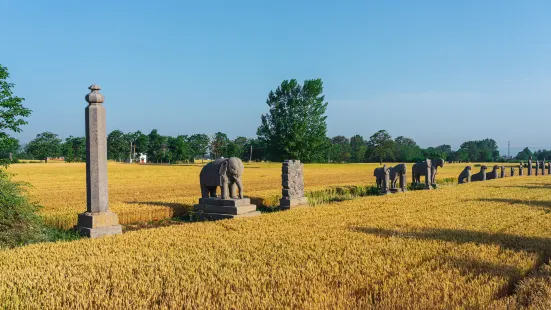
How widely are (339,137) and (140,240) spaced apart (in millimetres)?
145798

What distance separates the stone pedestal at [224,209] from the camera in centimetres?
1370

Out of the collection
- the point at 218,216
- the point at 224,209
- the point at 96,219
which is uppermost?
the point at 96,219

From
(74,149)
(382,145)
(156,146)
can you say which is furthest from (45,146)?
(382,145)

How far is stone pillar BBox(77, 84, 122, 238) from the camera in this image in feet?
34.5

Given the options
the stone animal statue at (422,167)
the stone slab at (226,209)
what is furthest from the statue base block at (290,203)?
the stone animal statue at (422,167)

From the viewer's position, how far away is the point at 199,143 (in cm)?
11375

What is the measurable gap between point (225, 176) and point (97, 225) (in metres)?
5.23

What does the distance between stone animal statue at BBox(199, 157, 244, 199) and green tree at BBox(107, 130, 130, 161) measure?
93.6m

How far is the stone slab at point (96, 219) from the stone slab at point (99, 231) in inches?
4.2

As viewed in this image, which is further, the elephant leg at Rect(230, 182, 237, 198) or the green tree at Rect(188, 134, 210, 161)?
the green tree at Rect(188, 134, 210, 161)

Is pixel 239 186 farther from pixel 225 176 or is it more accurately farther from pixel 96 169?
pixel 96 169

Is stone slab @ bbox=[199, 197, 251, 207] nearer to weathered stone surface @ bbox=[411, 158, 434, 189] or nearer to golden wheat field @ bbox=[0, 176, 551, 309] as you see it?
golden wheat field @ bbox=[0, 176, 551, 309]

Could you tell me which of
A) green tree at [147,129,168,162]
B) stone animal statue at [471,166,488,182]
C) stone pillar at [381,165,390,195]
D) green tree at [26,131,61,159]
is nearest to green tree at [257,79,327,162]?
stone animal statue at [471,166,488,182]

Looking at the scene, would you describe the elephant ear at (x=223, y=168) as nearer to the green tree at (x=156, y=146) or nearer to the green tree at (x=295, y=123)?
the green tree at (x=295, y=123)
